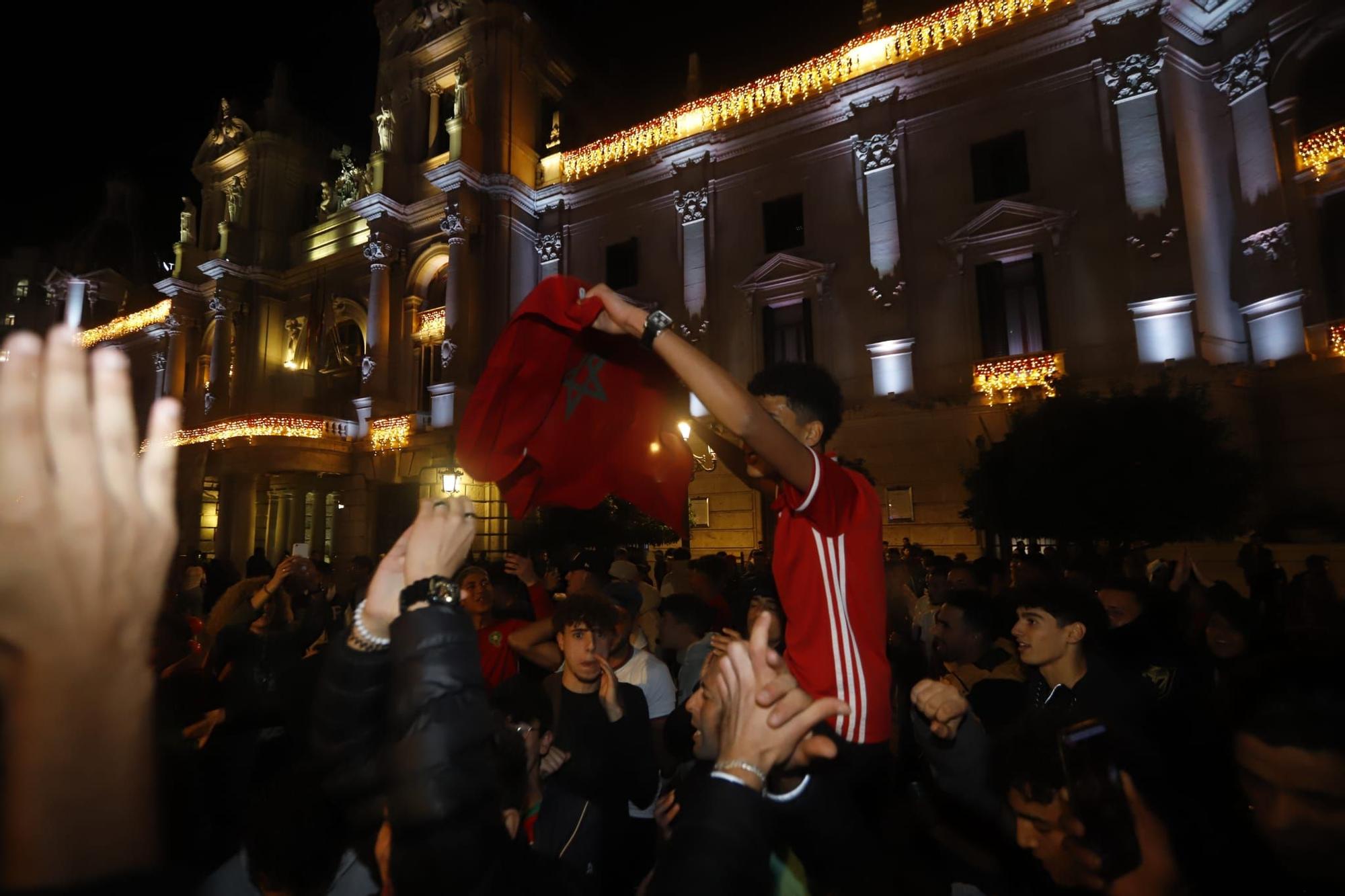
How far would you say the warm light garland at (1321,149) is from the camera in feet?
45.1

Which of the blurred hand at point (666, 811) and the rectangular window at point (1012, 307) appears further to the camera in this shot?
the rectangular window at point (1012, 307)

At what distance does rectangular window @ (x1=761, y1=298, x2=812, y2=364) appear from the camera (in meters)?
18.3

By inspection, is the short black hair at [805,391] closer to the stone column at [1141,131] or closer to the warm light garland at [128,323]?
the stone column at [1141,131]

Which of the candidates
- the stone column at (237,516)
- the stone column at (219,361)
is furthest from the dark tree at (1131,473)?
the stone column at (219,361)

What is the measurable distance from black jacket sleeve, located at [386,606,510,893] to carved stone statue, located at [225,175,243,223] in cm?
3200

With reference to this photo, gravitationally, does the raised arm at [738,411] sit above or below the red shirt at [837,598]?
above

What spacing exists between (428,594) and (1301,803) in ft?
6.60

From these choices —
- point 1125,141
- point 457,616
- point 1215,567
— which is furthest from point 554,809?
point 1125,141

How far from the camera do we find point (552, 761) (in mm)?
2977

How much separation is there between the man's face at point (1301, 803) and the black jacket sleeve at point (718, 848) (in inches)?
51.4

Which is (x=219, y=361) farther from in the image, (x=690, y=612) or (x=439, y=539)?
(x=439, y=539)

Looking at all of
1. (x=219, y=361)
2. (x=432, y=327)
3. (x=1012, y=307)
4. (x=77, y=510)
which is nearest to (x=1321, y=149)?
(x=1012, y=307)

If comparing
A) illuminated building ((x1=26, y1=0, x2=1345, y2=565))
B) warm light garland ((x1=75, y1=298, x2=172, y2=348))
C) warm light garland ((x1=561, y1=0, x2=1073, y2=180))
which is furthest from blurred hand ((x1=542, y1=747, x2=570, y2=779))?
warm light garland ((x1=75, y1=298, x2=172, y2=348))

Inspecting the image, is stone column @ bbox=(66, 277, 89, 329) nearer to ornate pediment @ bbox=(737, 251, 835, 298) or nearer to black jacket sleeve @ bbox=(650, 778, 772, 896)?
ornate pediment @ bbox=(737, 251, 835, 298)
